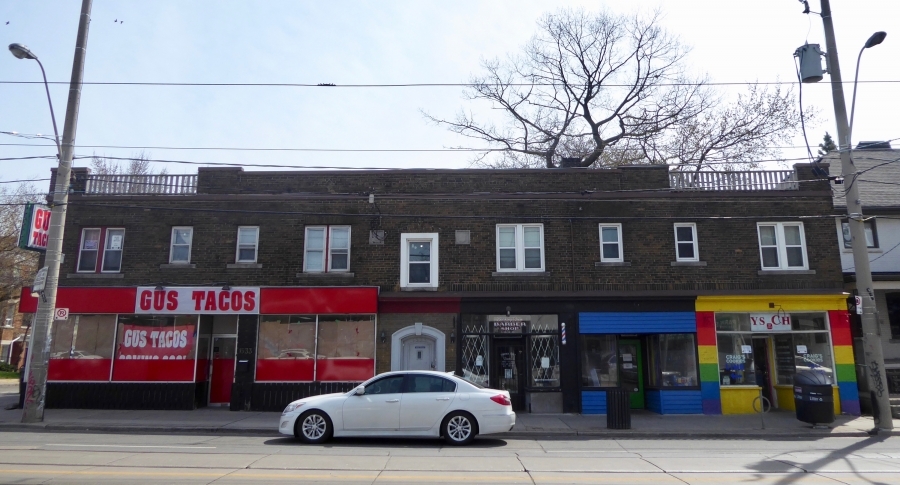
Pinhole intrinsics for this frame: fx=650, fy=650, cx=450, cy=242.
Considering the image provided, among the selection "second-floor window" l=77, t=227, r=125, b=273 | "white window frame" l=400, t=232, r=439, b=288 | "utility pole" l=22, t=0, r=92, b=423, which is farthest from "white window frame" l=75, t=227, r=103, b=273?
"white window frame" l=400, t=232, r=439, b=288

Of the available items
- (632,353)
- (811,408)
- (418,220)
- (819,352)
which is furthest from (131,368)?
(819,352)

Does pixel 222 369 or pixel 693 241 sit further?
pixel 222 369

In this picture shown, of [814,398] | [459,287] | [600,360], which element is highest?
[459,287]

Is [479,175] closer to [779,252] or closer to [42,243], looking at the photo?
[779,252]

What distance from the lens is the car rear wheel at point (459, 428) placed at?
12711mm

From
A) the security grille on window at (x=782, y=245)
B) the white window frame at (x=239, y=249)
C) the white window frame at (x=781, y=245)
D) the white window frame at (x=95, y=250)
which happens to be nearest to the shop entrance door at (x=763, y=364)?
the white window frame at (x=781, y=245)

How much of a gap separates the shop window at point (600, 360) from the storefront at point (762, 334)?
2468mm

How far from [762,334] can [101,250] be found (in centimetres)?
2023

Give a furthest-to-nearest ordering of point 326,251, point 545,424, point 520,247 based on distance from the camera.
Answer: point 326,251
point 520,247
point 545,424

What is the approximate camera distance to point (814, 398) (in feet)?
52.9

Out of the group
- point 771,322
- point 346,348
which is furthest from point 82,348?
point 771,322

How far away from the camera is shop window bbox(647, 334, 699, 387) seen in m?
19.0

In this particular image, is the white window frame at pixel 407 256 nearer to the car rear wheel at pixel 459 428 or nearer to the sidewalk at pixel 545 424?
the sidewalk at pixel 545 424

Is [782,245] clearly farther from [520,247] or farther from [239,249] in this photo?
[239,249]
